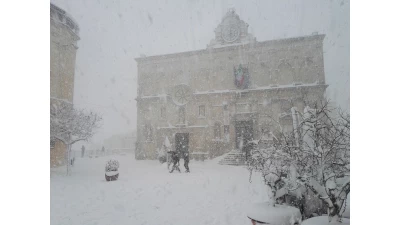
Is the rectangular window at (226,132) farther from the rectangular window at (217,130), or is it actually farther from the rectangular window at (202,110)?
the rectangular window at (202,110)

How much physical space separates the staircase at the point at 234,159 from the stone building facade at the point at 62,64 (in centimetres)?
229

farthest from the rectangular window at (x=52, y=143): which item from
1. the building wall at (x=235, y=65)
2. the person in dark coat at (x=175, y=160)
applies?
the person in dark coat at (x=175, y=160)

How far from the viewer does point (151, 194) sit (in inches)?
163

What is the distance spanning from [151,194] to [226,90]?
156 cm

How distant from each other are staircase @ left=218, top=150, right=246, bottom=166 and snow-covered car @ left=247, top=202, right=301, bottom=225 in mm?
531

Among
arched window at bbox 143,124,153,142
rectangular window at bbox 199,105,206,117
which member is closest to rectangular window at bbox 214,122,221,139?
rectangular window at bbox 199,105,206,117

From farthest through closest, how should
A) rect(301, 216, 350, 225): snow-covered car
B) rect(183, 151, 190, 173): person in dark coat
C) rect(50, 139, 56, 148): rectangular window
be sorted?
1. rect(50, 139, 56, 148): rectangular window
2. rect(183, 151, 190, 173): person in dark coat
3. rect(301, 216, 350, 225): snow-covered car

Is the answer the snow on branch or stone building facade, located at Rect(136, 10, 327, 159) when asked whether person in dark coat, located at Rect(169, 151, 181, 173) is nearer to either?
stone building facade, located at Rect(136, 10, 327, 159)

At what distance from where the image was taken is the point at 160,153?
13.8 feet

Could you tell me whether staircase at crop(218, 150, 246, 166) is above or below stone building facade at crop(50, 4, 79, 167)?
below

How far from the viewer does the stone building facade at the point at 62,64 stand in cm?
468

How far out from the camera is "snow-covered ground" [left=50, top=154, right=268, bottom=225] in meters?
3.79
